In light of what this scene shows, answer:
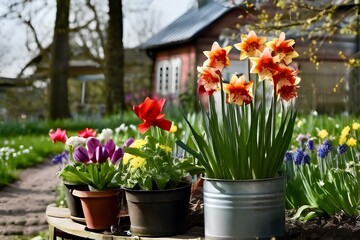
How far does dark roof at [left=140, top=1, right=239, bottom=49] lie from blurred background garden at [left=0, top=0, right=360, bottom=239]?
6cm

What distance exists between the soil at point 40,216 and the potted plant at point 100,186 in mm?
471

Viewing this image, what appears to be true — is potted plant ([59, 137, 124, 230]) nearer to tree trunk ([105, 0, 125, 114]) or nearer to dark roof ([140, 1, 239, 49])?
tree trunk ([105, 0, 125, 114])

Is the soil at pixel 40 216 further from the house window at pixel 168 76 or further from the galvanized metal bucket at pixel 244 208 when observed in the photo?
the house window at pixel 168 76

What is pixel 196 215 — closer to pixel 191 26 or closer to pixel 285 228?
pixel 285 228

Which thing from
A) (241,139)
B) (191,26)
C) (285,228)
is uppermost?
(191,26)

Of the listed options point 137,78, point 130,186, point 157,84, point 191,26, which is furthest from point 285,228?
point 137,78

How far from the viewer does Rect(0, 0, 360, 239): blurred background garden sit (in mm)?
3922

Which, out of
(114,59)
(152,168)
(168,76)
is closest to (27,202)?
(152,168)

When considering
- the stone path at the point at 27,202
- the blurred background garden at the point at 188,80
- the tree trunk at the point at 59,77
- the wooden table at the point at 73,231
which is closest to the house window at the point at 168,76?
the blurred background garden at the point at 188,80

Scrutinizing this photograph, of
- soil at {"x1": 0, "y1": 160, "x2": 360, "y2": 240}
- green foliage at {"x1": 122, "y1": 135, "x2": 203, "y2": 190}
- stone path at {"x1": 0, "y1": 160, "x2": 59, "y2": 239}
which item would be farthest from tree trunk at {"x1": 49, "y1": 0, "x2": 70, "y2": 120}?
green foliage at {"x1": 122, "y1": 135, "x2": 203, "y2": 190}

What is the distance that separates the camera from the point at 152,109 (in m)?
3.49

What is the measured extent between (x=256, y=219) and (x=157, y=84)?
20409mm

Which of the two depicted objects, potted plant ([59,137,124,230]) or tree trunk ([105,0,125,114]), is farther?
tree trunk ([105,0,125,114])

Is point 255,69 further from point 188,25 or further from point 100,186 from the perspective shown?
point 188,25
